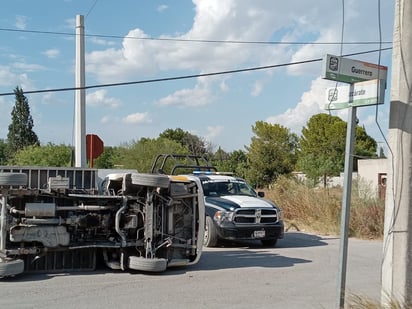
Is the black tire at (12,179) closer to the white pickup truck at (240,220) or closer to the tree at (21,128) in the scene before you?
the white pickup truck at (240,220)

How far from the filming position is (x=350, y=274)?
33.3ft

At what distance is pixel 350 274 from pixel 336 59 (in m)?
5.44

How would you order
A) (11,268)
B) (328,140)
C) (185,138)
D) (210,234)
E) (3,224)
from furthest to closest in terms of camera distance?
(185,138)
(328,140)
(210,234)
(3,224)
(11,268)

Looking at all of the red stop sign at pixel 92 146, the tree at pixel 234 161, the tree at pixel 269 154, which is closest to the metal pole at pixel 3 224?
the red stop sign at pixel 92 146

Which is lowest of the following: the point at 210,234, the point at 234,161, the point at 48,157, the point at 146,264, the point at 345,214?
the point at 234,161

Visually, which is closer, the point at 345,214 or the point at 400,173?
the point at 400,173

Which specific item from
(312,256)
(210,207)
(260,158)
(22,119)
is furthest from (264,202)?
(22,119)

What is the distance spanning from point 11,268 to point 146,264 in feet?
6.65

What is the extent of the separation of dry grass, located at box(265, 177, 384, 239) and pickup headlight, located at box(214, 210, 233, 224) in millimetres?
4964

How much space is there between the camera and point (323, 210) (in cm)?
1859

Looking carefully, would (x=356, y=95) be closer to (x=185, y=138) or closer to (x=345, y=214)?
(x=345, y=214)

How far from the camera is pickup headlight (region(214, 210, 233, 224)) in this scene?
13180 mm

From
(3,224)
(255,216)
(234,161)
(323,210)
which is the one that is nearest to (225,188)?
(255,216)

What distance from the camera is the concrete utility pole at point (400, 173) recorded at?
5500 millimetres
